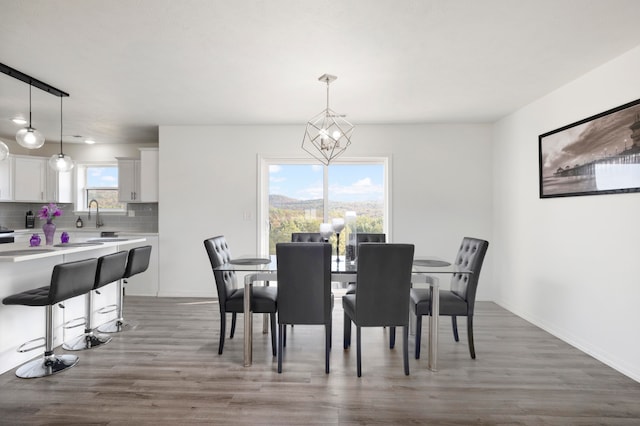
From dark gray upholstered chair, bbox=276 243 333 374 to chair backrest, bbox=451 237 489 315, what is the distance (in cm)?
119

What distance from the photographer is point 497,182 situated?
4707 mm

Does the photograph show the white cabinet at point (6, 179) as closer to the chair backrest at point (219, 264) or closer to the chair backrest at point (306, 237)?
the chair backrest at point (219, 264)

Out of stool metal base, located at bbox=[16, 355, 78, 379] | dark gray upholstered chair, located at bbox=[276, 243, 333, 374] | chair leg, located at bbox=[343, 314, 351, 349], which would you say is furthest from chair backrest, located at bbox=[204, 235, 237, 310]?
stool metal base, located at bbox=[16, 355, 78, 379]

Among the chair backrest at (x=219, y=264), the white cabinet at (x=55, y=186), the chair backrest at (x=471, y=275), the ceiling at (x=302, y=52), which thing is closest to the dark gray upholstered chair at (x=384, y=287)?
the chair backrest at (x=471, y=275)

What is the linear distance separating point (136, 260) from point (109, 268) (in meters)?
0.47

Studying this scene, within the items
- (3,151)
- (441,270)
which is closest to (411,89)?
(441,270)

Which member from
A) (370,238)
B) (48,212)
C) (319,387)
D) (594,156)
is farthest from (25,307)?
(594,156)

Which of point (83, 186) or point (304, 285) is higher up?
point (83, 186)

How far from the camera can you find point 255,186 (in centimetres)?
497

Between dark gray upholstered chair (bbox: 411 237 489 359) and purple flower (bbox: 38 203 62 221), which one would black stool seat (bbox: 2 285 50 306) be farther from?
dark gray upholstered chair (bbox: 411 237 489 359)

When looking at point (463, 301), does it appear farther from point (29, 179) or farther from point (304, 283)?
point (29, 179)

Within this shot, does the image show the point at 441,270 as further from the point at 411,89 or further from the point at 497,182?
the point at 497,182

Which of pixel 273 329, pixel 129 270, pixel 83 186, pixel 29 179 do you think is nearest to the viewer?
pixel 273 329

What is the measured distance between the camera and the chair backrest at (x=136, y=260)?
136 inches
